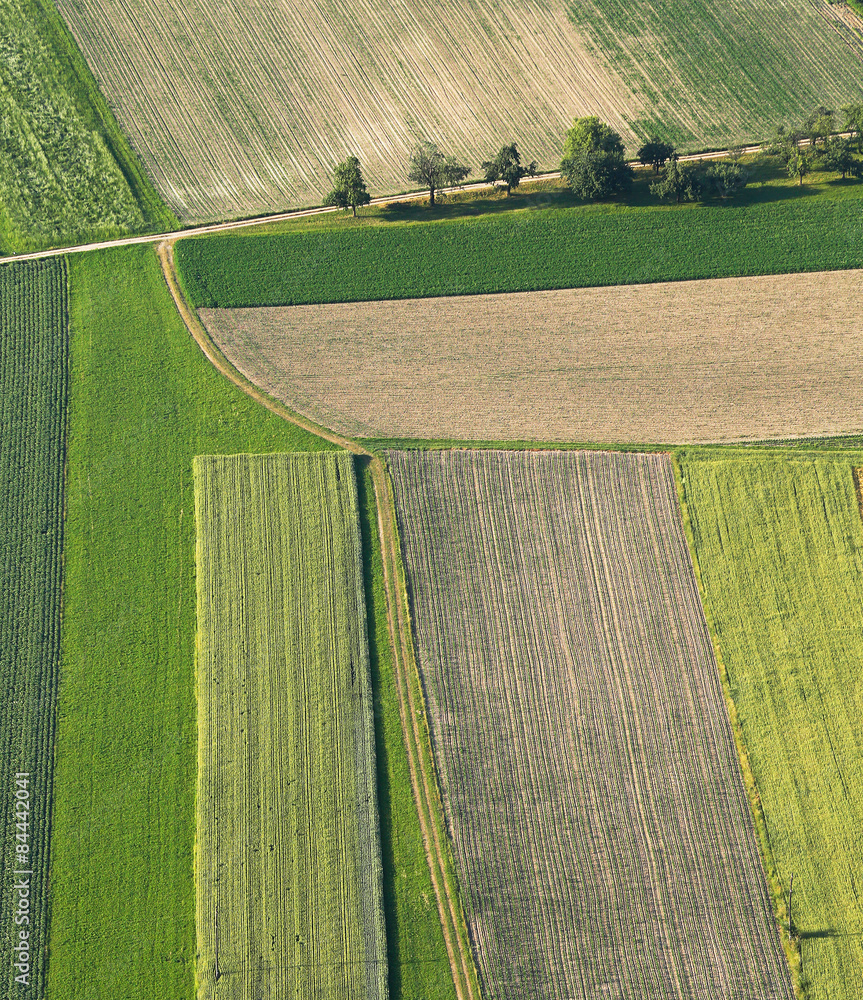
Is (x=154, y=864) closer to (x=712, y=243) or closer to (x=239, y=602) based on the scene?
(x=239, y=602)

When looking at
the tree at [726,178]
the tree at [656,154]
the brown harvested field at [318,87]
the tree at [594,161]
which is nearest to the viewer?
the tree at [726,178]

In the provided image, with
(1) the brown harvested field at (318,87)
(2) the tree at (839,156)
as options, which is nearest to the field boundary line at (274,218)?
(1) the brown harvested field at (318,87)

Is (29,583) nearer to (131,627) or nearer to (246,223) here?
(131,627)

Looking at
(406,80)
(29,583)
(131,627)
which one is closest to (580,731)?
(131,627)

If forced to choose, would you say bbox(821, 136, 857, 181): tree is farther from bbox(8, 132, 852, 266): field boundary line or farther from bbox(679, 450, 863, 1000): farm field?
bbox(679, 450, 863, 1000): farm field

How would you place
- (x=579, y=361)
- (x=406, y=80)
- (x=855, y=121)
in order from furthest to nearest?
(x=406, y=80) < (x=855, y=121) < (x=579, y=361)

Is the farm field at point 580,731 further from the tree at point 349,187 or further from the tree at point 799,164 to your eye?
the tree at point 799,164

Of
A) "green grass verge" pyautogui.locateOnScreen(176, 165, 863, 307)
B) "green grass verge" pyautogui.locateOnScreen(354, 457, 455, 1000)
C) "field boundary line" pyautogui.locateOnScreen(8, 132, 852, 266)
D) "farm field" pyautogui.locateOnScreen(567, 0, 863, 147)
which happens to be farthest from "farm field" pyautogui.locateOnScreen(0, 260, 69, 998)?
"farm field" pyautogui.locateOnScreen(567, 0, 863, 147)
